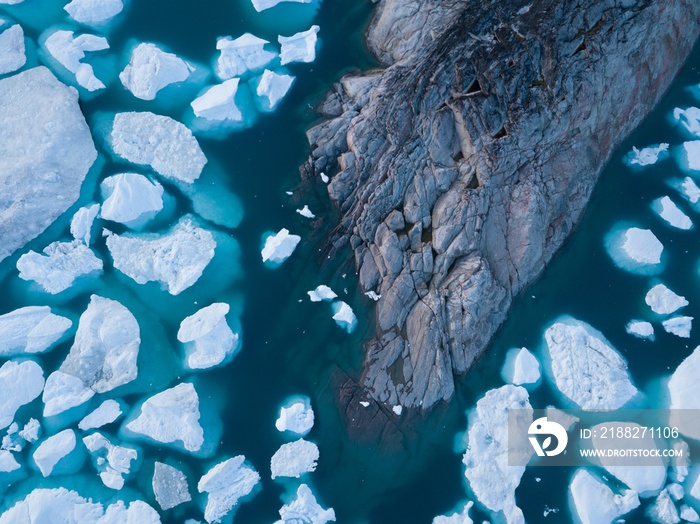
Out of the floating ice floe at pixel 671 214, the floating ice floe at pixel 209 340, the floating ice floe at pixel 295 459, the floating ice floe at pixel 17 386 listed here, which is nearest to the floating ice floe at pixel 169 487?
the floating ice floe at pixel 295 459

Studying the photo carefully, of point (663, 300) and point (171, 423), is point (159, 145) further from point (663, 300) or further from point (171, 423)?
point (663, 300)

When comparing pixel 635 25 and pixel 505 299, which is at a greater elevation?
pixel 635 25

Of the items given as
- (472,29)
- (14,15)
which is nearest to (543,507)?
(472,29)

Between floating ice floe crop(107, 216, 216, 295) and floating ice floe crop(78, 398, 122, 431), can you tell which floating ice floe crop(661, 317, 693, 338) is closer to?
floating ice floe crop(107, 216, 216, 295)

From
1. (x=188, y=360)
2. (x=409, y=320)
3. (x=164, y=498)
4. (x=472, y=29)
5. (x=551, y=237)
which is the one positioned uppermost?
(x=472, y=29)

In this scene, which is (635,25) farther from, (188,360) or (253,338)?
(188,360)

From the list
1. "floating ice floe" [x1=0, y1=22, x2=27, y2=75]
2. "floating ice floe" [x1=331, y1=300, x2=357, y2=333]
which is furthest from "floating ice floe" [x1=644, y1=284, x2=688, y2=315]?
"floating ice floe" [x1=0, y1=22, x2=27, y2=75]

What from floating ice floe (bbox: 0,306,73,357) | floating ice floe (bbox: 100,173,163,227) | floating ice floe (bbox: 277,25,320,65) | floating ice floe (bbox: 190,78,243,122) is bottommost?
floating ice floe (bbox: 0,306,73,357)

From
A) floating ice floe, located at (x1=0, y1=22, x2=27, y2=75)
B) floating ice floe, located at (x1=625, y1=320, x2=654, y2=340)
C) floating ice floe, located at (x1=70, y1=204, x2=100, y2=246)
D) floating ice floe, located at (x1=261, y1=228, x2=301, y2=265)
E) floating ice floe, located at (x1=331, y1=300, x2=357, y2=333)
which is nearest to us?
floating ice floe, located at (x1=331, y1=300, x2=357, y2=333)
